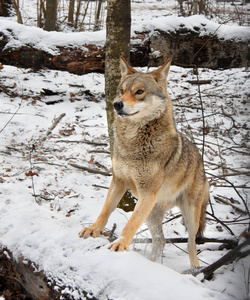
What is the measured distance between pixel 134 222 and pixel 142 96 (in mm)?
1403

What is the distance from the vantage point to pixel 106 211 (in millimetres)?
3023

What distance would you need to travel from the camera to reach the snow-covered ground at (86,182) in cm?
200

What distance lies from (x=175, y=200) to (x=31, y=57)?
20.6 feet

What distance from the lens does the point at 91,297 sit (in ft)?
6.49

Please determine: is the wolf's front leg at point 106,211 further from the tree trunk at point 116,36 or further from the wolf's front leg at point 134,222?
the tree trunk at point 116,36

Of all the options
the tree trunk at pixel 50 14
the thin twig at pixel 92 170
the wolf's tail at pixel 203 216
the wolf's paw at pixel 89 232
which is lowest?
the thin twig at pixel 92 170

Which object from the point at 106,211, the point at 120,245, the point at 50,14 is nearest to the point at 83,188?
the point at 106,211

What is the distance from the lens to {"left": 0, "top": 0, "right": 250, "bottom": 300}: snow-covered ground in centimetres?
200

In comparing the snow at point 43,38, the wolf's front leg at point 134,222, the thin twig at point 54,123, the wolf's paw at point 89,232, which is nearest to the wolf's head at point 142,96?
the wolf's front leg at point 134,222

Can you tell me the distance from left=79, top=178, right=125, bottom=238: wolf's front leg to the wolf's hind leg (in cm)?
82

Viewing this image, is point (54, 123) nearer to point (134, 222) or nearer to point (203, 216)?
point (203, 216)

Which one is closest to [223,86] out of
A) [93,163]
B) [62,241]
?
[93,163]

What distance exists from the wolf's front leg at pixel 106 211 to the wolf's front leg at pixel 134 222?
11.0 inches

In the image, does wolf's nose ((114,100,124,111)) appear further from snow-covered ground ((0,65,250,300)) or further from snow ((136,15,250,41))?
snow ((136,15,250,41))
